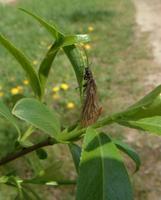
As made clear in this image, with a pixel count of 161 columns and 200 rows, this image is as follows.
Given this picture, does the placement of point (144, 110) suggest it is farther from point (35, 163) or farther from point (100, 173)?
point (35, 163)

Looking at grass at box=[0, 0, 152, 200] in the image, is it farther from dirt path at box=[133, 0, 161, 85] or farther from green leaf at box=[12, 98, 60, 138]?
green leaf at box=[12, 98, 60, 138]

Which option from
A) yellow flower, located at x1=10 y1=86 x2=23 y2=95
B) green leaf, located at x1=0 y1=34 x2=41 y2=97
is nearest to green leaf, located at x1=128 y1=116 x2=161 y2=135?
green leaf, located at x1=0 y1=34 x2=41 y2=97

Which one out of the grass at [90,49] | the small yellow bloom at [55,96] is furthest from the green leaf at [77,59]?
the small yellow bloom at [55,96]

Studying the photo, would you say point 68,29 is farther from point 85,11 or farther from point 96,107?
point 96,107

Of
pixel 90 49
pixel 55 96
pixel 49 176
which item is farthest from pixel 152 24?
pixel 49 176

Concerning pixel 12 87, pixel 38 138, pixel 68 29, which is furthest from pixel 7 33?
pixel 38 138
